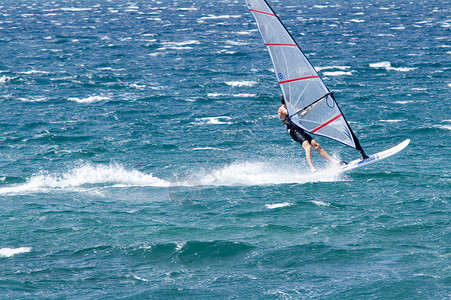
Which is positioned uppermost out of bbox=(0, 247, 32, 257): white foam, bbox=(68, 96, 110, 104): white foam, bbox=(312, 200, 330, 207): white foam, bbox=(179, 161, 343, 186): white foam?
bbox=(0, 247, 32, 257): white foam

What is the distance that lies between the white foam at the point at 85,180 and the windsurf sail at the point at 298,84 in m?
7.34

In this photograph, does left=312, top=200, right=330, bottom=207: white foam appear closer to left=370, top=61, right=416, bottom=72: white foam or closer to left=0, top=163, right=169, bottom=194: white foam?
left=0, top=163, right=169, bottom=194: white foam

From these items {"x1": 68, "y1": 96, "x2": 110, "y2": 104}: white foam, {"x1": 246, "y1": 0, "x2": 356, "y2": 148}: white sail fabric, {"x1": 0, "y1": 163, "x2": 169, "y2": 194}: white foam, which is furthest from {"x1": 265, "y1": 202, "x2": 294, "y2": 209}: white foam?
{"x1": 68, "y1": 96, "x2": 110, "y2": 104}: white foam

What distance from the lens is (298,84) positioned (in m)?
20.6

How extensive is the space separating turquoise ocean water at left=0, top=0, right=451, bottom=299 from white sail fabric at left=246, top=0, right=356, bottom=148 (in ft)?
9.98

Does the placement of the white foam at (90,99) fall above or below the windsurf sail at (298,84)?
below

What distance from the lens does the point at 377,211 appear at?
2209cm

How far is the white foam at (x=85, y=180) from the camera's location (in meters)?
25.8

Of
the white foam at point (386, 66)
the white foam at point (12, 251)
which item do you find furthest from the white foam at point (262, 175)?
the white foam at point (386, 66)

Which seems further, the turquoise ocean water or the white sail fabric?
the white sail fabric

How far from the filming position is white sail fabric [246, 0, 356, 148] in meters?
20.1

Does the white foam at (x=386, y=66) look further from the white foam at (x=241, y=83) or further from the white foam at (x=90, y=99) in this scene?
the white foam at (x=90, y=99)

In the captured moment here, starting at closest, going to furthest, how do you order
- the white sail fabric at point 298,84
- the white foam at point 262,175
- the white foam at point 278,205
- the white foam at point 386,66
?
the white sail fabric at point 298,84, the white foam at point 278,205, the white foam at point 262,175, the white foam at point 386,66

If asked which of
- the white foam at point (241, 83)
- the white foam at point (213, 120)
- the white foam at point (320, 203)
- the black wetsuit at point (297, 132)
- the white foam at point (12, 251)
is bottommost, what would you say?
the white foam at point (241, 83)
